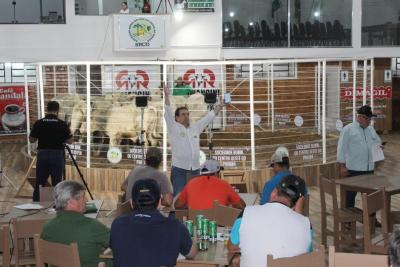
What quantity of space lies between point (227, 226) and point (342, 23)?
1512cm

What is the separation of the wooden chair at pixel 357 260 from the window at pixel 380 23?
647 inches

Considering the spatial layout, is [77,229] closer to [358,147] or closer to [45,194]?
[45,194]

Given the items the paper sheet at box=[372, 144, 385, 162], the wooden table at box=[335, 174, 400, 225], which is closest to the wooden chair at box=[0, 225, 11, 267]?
the wooden table at box=[335, 174, 400, 225]

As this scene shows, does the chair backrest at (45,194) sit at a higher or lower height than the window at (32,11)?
lower

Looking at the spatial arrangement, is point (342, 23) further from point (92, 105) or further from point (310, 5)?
point (92, 105)

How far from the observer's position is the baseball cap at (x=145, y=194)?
14.8 ft

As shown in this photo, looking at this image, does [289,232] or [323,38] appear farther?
[323,38]

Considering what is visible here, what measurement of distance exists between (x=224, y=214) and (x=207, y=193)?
0.67 m

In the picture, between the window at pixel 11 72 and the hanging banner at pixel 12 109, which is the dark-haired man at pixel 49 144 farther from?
the window at pixel 11 72

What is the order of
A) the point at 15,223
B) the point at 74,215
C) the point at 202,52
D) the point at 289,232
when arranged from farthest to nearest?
the point at 202,52 → the point at 15,223 → the point at 74,215 → the point at 289,232

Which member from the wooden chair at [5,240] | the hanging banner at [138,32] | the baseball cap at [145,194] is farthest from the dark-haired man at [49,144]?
the hanging banner at [138,32]

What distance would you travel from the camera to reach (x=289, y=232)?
14.5 feet

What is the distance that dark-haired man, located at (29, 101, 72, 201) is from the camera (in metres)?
9.49

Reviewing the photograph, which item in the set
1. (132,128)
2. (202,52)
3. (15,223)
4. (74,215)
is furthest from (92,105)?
(74,215)
